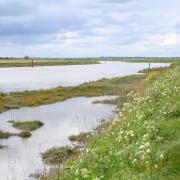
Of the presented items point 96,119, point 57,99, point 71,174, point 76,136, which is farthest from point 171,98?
point 57,99

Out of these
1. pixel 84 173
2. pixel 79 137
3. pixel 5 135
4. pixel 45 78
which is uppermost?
pixel 84 173

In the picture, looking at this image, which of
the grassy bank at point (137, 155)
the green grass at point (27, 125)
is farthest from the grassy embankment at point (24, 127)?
the grassy bank at point (137, 155)

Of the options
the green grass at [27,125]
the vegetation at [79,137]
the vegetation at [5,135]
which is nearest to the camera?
the vegetation at [79,137]

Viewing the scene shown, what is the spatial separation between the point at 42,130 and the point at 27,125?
2.00 meters

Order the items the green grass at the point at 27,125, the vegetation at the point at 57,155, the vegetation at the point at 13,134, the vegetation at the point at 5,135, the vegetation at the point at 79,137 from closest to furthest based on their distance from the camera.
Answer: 1. the vegetation at the point at 57,155
2. the vegetation at the point at 79,137
3. the vegetation at the point at 5,135
4. the vegetation at the point at 13,134
5. the green grass at the point at 27,125

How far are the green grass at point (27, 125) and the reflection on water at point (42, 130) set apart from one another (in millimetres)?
437

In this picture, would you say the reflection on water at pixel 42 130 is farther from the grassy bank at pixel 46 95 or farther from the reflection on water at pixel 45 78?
the reflection on water at pixel 45 78

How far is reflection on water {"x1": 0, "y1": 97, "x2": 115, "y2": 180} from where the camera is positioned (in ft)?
60.3

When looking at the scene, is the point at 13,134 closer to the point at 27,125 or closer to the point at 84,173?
the point at 27,125

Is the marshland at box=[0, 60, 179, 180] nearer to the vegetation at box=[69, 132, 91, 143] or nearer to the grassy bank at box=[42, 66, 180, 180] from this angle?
the vegetation at box=[69, 132, 91, 143]

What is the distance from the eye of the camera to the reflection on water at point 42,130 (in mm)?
18394

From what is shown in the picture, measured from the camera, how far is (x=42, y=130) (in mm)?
26922

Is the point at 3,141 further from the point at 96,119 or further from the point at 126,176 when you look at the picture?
the point at 126,176

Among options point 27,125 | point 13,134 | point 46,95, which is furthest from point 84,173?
point 46,95
